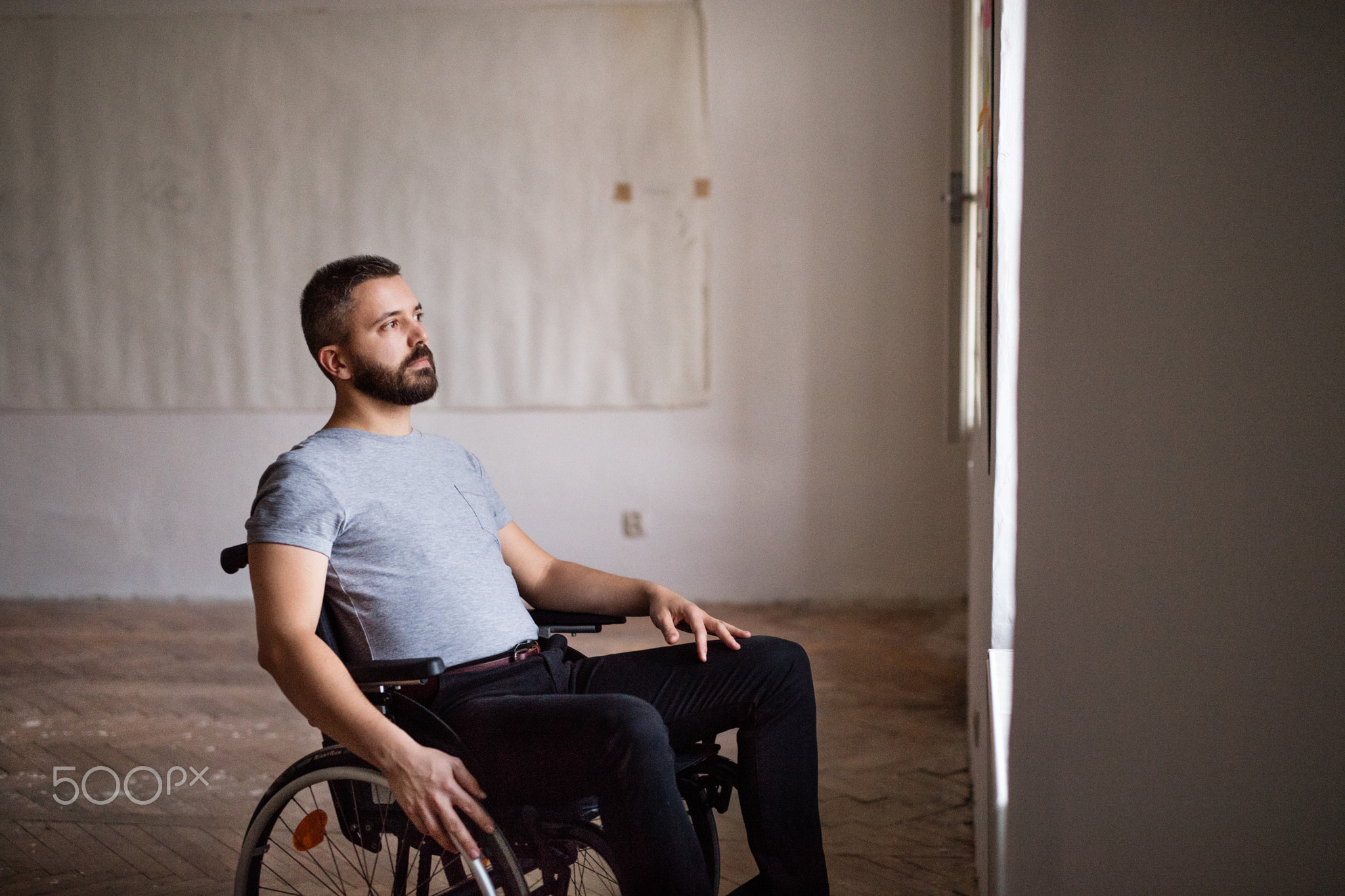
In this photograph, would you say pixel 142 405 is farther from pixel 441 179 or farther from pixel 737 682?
pixel 737 682

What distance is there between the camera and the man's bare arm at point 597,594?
1642 millimetres

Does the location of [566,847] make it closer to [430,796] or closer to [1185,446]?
[430,796]

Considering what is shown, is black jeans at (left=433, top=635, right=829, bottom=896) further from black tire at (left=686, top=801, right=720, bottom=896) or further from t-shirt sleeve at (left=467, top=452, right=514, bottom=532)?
t-shirt sleeve at (left=467, top=452, right=514, bottom=532)

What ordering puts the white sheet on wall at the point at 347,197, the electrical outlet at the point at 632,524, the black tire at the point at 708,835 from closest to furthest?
1. the black tire at the point at 708,835
2. the white sheet on wall at the point at 347,197
3. the electrical outlet at the point at 632,524

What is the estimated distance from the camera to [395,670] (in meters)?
1.40

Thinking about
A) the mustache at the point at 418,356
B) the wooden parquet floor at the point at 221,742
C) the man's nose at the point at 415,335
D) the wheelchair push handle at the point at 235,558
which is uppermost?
the man's nose at the point at 415,335

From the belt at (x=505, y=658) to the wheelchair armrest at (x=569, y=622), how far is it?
0.05 metres

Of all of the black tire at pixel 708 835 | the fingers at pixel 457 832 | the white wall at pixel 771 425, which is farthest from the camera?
the white wall at pixel 771 425

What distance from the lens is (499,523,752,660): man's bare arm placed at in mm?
1642

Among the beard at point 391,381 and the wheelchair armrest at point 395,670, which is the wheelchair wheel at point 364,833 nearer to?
the wheelchair armrest at point 395,670

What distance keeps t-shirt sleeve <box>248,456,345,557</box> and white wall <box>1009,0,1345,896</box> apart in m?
0.93

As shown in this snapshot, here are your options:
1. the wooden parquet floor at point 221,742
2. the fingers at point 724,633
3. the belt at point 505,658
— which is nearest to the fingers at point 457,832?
the belt at point 505,658

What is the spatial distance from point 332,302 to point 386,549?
0.44m

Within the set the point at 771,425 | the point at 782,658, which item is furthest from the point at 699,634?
the point at 771,425
